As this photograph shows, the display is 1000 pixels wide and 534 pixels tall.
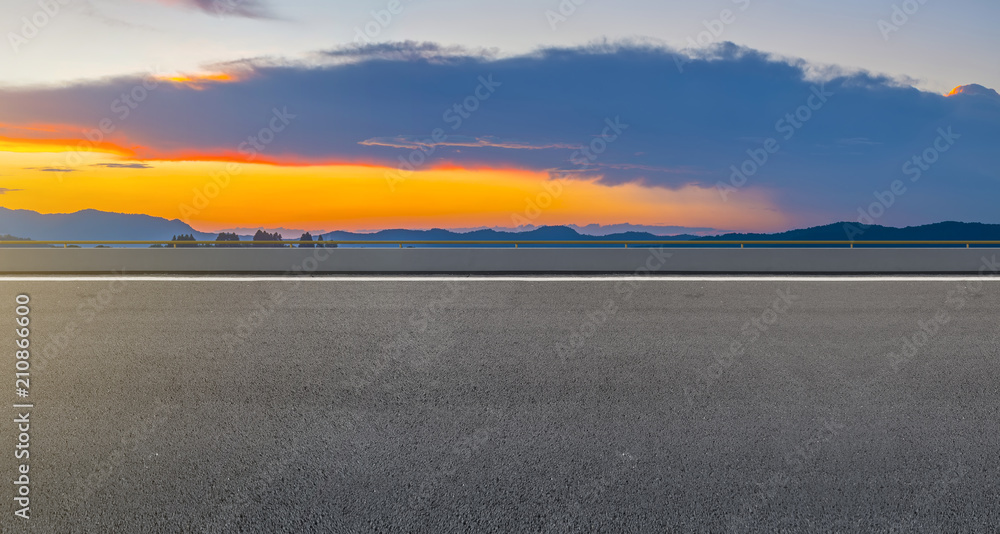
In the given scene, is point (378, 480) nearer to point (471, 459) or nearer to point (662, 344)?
point (471, 459)

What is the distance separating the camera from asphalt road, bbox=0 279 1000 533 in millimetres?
3689

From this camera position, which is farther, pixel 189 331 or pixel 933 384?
pixel 189 331

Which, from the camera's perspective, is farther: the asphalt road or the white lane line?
the white lane line

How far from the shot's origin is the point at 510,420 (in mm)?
5020

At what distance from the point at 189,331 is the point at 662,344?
6.04 metres

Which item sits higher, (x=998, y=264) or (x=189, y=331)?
(x=998, y=264)

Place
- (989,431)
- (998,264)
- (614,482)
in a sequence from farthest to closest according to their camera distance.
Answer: (998,264) → (989,431) → (614,482)

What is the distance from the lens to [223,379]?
20.3 feet

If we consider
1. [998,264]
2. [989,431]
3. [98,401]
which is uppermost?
[998,264]

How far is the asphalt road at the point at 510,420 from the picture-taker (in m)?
3.69

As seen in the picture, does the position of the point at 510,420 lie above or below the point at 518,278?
below

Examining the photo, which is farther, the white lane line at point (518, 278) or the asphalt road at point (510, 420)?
the white lane line at point (518, 278)

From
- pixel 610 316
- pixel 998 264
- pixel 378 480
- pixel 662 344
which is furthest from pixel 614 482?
pixel 998 264

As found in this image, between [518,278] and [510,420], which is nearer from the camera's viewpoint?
[510,420]
